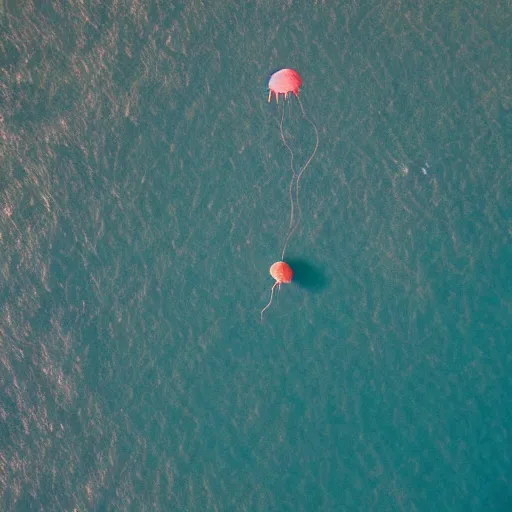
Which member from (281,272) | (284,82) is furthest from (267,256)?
(284,82)

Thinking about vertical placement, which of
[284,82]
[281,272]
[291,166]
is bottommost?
[281,272]

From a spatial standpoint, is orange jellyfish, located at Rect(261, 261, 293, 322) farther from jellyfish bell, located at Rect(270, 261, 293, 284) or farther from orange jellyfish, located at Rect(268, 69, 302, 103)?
orange jellyfish, located at Rect(268, 69, 302, 103)

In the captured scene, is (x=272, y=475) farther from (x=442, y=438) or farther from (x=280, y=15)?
(x=280, y=15)

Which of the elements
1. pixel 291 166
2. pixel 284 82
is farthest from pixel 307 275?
pixel 284 82

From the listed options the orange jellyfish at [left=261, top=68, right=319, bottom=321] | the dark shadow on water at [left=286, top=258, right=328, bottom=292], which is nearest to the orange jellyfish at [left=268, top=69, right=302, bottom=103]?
the orange jellyfish at [left=261, top=68, right=319, bottom=321]

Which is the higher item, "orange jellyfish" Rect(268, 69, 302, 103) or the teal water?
"orange jellyfish" Rect(268, 69, 302, 103)

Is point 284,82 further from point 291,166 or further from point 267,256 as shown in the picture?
point 267,256

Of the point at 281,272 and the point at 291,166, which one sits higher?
the point at 291,166
